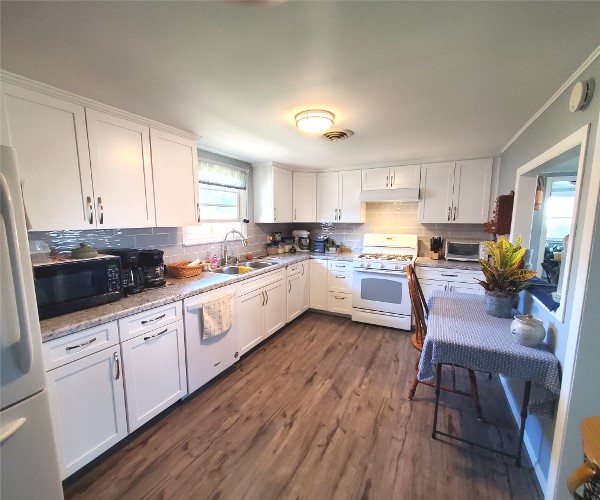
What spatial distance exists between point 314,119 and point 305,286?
248cm

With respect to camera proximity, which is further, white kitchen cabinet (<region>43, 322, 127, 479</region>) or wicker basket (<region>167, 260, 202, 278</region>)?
wicker basket (<region>167, 260, 202, 278</region>)

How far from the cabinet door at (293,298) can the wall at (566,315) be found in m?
2.31

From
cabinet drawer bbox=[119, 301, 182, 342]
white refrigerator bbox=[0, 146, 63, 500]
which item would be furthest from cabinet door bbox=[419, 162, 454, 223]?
white refrigerator bbox=[0, 146, 63, 500]

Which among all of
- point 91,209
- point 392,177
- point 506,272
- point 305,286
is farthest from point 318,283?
point 91,209

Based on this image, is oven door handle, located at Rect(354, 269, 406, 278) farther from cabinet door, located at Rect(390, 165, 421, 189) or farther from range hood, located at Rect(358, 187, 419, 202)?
cabinet door, located at Rect(390, 165, 421, 189)

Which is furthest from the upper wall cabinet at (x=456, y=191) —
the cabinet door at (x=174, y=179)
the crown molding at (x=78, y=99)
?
the crown molding at (x=78, y=99)

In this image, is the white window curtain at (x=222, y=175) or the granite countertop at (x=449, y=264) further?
the granite countertop at (x=449, y=264)

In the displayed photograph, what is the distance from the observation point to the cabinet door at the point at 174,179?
2203mm

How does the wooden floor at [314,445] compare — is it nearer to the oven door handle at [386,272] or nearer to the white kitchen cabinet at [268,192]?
the oven door handle at [386,272]

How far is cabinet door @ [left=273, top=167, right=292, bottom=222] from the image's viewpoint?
12.2 feet

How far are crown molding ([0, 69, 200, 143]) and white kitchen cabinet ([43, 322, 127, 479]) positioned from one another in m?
1.40

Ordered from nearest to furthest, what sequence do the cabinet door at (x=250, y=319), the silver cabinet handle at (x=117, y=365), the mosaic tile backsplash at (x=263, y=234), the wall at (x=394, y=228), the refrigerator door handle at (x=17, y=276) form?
the refrigerator door handle at (x=17, y=276) → the silver cabinet handle at (x=117, y=365) → the mosaic tile backsplash at (x=263, y=234) → the cabinet door at (x=250, y=319) → the wall at (x=394, y=228)

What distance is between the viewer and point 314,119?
1.90 meters

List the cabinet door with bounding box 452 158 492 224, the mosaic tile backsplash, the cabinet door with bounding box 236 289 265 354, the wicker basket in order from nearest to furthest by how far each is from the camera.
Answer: the mosaic tile backsplash, the wicker basket, the cabinet door with bounding box 236 289 265 354, the cabinet door with bounding box 452 158 492 224
